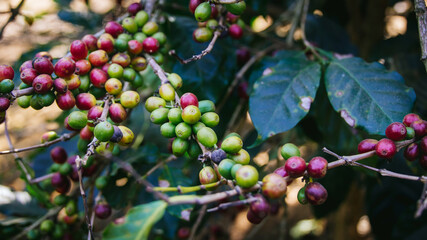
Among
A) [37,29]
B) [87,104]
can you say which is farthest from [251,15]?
[37,29]

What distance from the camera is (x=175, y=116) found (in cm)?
66

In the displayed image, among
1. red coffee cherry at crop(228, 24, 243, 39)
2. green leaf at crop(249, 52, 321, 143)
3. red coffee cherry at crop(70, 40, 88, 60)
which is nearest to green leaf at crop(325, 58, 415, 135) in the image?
green leaf at crop(249, 52, 321, 143)

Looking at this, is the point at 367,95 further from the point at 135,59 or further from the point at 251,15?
the point at 251,15

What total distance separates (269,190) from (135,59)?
52 cm

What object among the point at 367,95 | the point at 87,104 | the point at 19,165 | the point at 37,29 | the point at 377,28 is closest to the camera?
the point at 87,104

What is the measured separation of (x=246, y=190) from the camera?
537 mm

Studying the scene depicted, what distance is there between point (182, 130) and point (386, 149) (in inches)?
15.7

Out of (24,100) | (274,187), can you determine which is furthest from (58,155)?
(274,187)

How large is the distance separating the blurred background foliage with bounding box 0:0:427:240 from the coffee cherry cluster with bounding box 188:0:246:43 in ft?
0.41

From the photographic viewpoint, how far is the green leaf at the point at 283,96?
823mm

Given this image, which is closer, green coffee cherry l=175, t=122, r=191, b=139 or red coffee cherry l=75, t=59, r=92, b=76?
green coffee cherry l=175, t=122, r=191, b=139

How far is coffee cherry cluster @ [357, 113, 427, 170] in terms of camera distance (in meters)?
0.63

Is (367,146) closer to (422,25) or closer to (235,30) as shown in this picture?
(422,25)

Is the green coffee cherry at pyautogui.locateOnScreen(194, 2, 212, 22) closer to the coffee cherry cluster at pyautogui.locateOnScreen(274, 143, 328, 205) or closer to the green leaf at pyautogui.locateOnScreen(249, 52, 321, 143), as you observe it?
the green leaf at pyautogui.locateOnScreen(249, 52, 321, 143)
